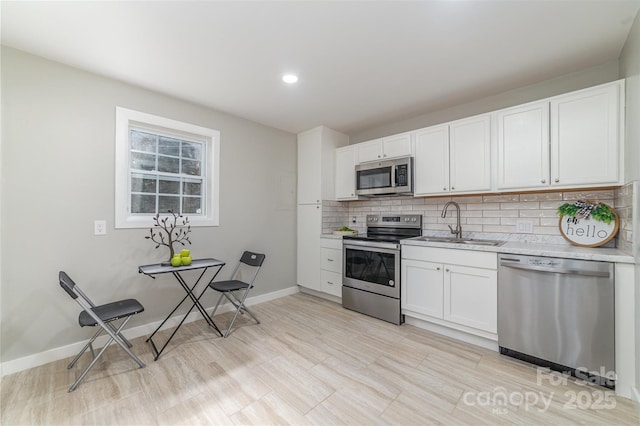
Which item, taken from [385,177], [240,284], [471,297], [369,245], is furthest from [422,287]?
[240,284]

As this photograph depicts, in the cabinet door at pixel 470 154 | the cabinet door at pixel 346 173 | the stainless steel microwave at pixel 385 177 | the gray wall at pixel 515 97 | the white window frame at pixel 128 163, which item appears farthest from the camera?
the cabinet door at pixel 346 173

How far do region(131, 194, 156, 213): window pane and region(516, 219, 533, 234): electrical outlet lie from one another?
12.7ft

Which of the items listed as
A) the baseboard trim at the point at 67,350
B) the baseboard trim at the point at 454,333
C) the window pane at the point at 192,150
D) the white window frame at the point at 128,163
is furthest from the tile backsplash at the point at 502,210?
the baseboard trim at the point at 67,350

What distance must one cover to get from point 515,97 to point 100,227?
4.35 m

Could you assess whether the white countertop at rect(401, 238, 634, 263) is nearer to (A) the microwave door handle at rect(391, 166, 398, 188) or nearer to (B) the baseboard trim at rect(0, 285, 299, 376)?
(A) the microwave door handle at rect(391, 166, 398, 188)

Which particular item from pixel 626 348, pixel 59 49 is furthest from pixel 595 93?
pixel 59 49

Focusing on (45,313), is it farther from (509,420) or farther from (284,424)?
→ (509,420)

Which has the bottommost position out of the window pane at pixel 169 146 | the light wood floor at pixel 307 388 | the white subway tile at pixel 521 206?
the light wood floor at pixel 307 388

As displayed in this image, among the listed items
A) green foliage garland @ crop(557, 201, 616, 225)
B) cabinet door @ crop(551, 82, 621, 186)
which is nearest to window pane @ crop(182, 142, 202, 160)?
cabinet door @ crop(551, 82, 621, 186)

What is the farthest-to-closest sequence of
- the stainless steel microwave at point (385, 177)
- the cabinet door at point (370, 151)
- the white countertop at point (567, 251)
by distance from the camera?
1. the cabinet door at point (370, 151)
2. the stainless steel microwave at point (385, 177)
3. the white countertop at point (567, 251)

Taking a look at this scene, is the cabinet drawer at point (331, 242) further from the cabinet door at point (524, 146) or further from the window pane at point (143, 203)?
the window pane at point (143, 203)

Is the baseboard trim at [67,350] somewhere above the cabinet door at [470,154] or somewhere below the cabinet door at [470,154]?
below

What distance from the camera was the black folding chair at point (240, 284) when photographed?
278 cm

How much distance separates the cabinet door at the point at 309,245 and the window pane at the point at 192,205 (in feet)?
4.97
